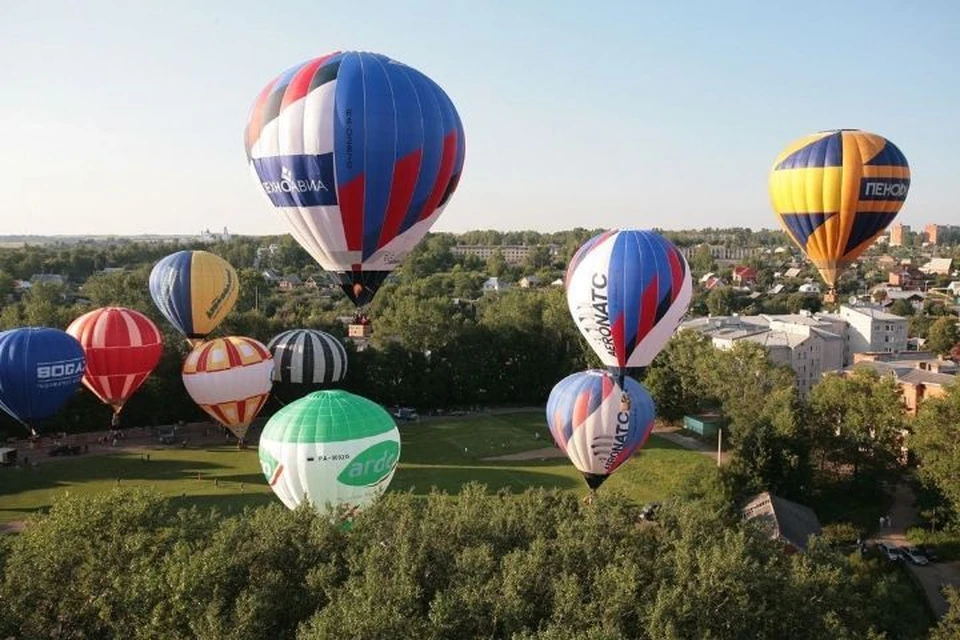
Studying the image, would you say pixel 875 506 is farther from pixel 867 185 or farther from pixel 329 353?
pixel 329 353

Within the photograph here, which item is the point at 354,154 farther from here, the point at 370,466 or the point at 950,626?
the point at 950,626

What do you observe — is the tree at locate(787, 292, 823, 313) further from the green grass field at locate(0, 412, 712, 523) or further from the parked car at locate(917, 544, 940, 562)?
the parked car at locate(917, 544, 940, 562)

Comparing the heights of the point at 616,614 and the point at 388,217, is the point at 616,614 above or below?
below

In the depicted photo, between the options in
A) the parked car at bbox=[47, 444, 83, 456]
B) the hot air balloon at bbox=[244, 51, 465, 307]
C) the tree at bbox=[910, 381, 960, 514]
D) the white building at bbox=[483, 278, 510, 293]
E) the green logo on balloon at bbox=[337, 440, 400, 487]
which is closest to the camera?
the hot air balloon at bbox=[244, 51, 465, 307]

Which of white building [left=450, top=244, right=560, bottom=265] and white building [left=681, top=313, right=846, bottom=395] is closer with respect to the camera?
white building [left=681, top=313, right=846, bottom=395]

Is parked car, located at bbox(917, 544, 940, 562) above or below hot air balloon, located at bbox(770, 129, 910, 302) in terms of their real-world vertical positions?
below

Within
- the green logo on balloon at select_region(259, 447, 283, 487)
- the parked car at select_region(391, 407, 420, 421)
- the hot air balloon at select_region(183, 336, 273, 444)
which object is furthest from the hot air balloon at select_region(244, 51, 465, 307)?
the parked car at select_region(391, 407, 420, 421)

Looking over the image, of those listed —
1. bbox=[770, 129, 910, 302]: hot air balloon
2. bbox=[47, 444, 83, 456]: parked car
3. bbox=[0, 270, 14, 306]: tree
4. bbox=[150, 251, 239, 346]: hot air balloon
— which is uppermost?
bbox=[770, 129, 910, 302]: hot air balloon

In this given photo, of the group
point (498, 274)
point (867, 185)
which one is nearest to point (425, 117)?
point (867, 185)
